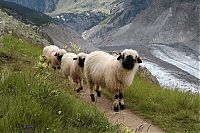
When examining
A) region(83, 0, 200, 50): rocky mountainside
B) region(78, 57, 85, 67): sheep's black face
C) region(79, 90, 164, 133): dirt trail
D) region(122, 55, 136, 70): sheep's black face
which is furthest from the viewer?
region(83, 0, 200, 50): rocky mountainside

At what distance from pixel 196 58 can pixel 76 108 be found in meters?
100

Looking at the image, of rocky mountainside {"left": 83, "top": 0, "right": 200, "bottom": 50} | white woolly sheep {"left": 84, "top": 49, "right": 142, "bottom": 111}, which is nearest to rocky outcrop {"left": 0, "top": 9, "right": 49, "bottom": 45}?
white woolly sheep {"left": 84, "top": 49, "right": 142, "bottom": 111}

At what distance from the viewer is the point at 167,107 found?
13.1 metres

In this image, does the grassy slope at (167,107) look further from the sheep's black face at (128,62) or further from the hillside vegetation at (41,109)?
the sheep's black face at (128,62)

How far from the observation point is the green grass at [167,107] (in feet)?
38.0

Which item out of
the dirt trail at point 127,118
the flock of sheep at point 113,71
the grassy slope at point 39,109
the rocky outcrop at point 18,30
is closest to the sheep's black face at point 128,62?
the flock of sheep at point 113,71

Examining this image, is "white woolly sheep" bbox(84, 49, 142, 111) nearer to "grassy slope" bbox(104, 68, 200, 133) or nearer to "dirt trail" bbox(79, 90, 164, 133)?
"dirt trail" bbox(79, 90, 164, 133)

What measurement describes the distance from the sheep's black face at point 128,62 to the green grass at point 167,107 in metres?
1.33

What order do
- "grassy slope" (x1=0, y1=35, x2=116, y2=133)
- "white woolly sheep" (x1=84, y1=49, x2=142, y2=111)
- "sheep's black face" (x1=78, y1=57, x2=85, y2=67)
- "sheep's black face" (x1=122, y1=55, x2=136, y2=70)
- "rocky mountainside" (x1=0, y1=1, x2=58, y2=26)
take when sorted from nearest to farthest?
1. "grassy slope" (x1=0, y1=35, x2=116, y2=133)
2. "sheep's black face" (x1=122, y1=55, x2=136, y2=70)
3. "white woolly sheep" (x1=84, y1=49, x2=142, y2=111)
4. "sheep's black face" (x1=78, y1=57, x2=85, y2=67)
5. "rocky mountainside" (x1=0, y1=1, x2=58, y2=26)

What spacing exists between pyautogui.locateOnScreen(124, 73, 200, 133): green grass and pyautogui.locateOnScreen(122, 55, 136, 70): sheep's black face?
1331 mm

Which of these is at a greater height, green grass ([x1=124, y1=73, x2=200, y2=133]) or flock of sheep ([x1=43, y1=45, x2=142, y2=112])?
flock of sheep ([x1=43, y1=45, x2=142, y2=112])

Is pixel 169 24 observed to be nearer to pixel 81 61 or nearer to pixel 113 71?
pixel 81 61

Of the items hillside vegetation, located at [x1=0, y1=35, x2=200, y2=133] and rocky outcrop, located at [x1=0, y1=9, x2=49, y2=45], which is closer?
hillside vegetation, located at [x1=0, y1=35, x2=200, y2=133]

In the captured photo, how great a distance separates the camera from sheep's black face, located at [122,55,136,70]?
13.0m
